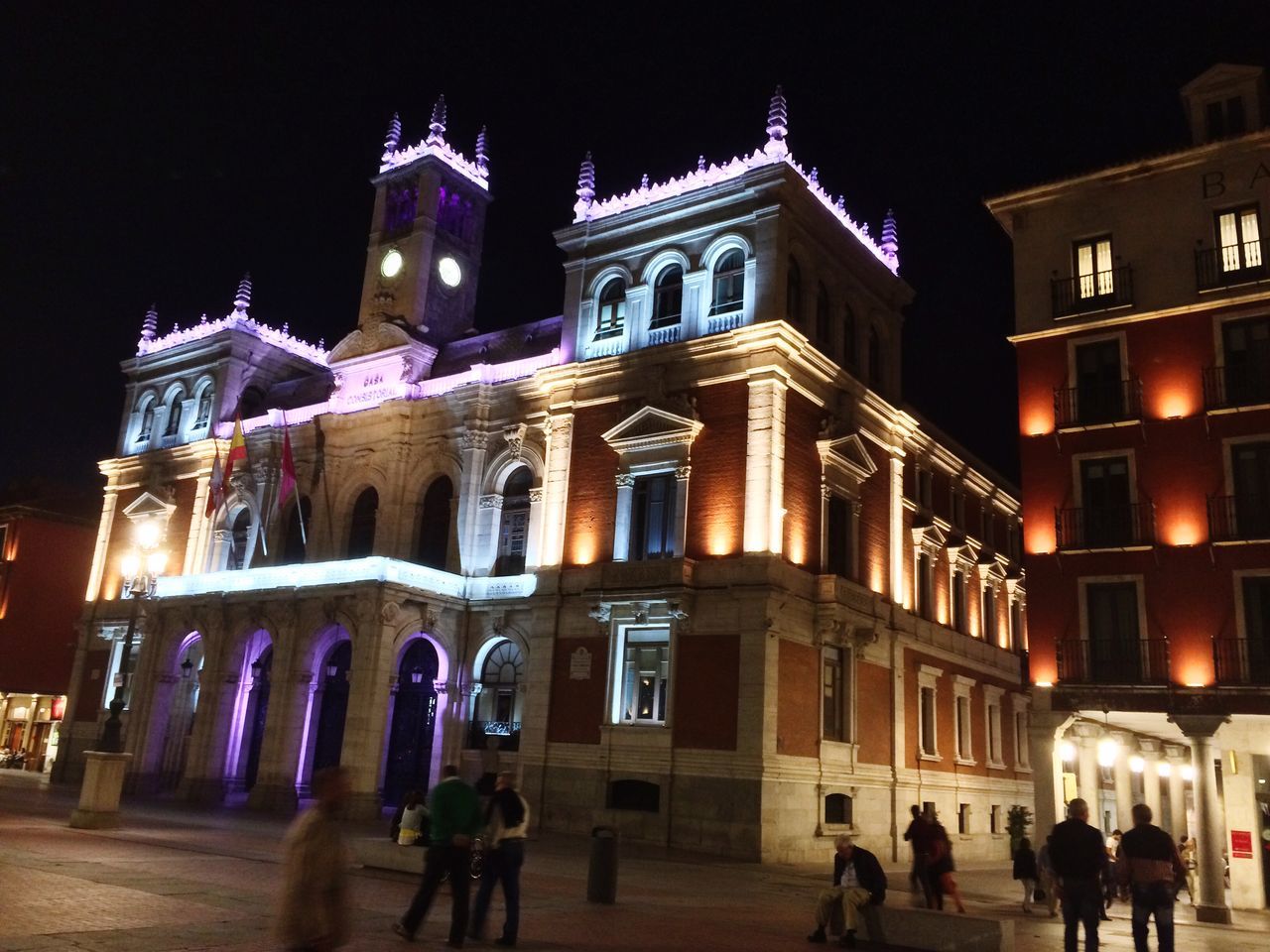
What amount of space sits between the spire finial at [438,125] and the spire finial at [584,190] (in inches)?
421

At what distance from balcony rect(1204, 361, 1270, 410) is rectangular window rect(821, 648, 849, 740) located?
12.6 metres

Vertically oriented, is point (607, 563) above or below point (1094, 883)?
above

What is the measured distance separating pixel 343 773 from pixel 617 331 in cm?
2825

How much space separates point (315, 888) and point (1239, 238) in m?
26.5

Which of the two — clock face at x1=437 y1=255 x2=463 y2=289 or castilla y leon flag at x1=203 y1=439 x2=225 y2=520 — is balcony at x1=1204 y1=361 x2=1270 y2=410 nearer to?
clock face at x1=437 y1=255 x2=463 y2=289

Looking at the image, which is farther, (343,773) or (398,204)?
(398,204)

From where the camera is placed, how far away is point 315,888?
704 cm

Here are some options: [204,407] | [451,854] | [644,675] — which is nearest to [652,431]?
[644,675]

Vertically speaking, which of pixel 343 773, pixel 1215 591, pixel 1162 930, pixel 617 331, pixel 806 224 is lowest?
pixel 1162 930

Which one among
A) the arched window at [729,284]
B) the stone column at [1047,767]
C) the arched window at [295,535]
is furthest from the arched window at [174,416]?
the stone column at [1047,767]

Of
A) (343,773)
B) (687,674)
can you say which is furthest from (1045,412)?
(343,773)

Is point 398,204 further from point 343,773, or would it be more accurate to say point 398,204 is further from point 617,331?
point 343,773

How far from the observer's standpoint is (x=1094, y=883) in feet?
42.0

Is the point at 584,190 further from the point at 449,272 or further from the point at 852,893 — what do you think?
the point at 852,893
